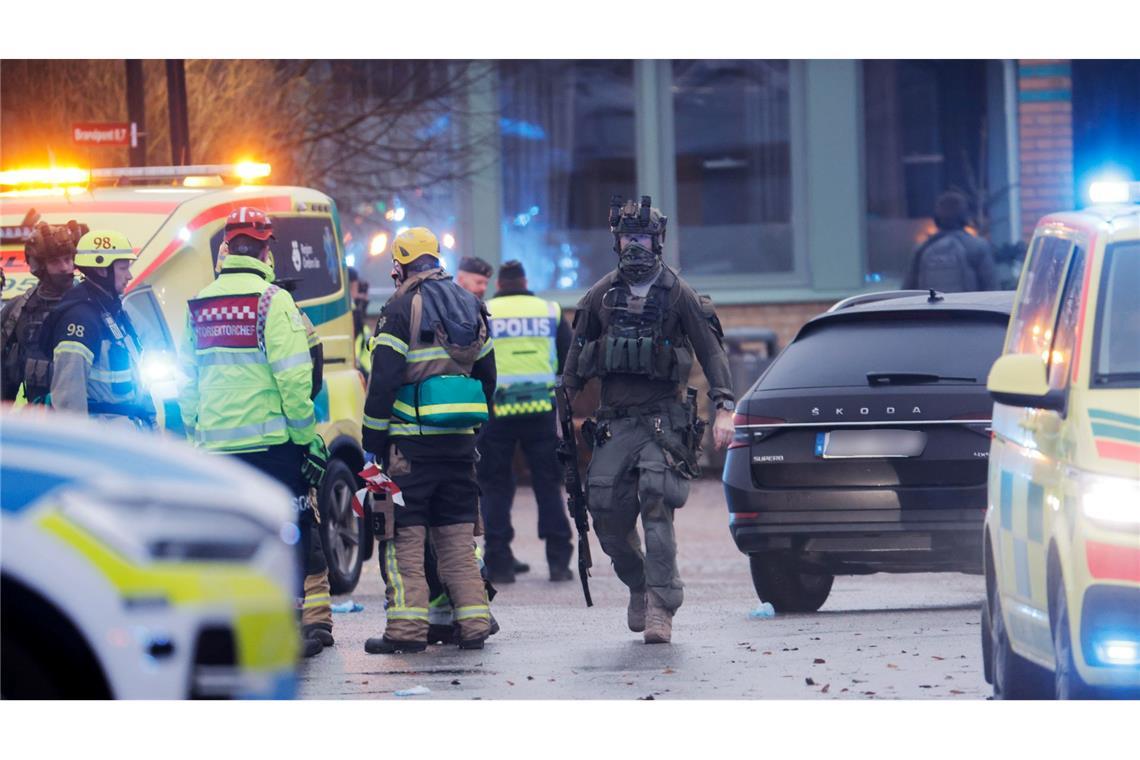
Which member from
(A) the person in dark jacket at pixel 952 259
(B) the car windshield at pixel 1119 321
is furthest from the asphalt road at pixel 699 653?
(A) the person in dark jacket at pixel 952 259

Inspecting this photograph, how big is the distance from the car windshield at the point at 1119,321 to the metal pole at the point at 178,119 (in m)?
9.53

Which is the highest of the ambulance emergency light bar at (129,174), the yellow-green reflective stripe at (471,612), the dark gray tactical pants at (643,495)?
the ambulance emergency light bar at (129,174)

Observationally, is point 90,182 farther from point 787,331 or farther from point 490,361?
point 787,331

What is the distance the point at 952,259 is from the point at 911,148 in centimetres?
695

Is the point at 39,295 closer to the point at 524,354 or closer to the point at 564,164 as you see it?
the point at 524,354

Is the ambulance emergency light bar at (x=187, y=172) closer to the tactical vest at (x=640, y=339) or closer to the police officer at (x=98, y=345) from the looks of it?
the police officer at (x=98, y=345)

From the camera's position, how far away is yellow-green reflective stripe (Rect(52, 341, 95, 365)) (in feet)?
32.0

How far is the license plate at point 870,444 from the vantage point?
10.2 m

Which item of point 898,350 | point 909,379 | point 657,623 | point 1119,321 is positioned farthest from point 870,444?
point 1119,321

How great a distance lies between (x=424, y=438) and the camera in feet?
32.0

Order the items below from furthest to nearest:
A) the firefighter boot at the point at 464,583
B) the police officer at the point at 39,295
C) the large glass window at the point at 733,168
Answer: the large glass window at the point at 733,168, the police officer at the point at 39,295, the firefighter boot at the point at 464,583

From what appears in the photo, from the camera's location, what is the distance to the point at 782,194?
23266 mm

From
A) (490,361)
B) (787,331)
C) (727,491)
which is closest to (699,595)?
(727,491)

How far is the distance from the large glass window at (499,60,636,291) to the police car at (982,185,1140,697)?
15583 mm
